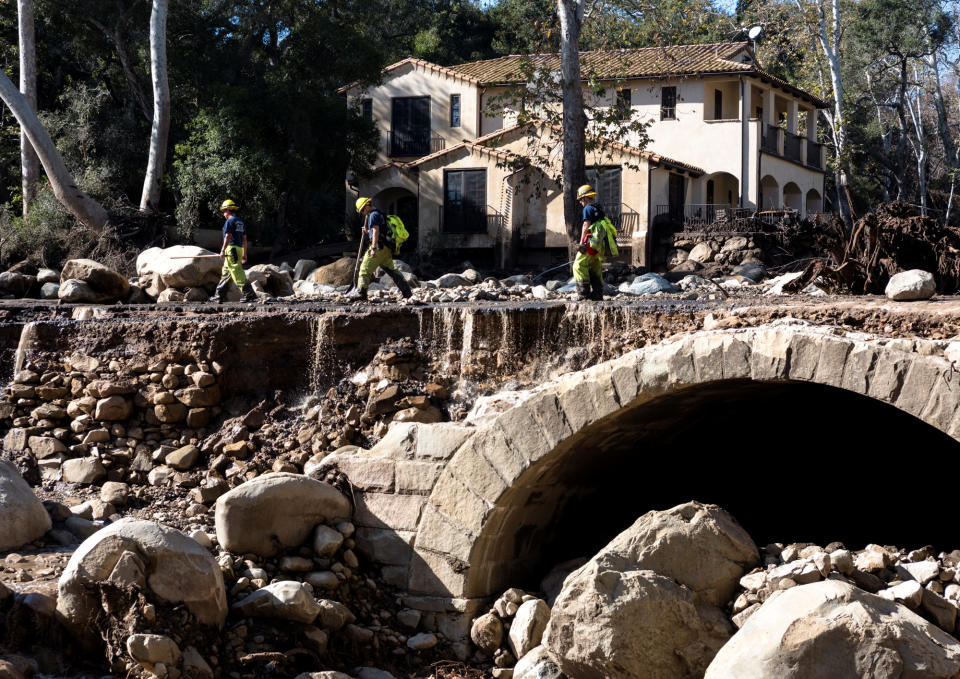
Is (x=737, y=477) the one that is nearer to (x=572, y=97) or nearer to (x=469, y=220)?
(x=572, y=97)

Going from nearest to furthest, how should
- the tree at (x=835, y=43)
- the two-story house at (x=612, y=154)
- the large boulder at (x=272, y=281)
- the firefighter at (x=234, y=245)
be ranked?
the firefighter at (x=234, y=245), the large boulder at (x=272, y=281), the tree at (x=835, y=43), the two-story house at (x=612, y=154)

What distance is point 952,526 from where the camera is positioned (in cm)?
1016

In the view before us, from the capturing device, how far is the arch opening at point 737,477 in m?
8.76

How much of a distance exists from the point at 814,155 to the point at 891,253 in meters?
22.6

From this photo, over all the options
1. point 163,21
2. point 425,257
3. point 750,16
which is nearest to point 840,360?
point 163,21

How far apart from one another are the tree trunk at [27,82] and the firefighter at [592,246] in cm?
1578

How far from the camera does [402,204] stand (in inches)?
1271

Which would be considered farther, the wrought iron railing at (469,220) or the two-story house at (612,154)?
the wrought iron railing at (469,220)

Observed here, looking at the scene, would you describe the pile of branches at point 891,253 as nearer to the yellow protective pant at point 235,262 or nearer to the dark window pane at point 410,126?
the yellow protective pant at point 235,262

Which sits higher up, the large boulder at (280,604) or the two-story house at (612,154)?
the two-story house at (612,154)

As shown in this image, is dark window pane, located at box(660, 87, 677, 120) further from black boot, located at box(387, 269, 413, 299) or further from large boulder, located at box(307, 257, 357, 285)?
black boot, located at box(387, 269, 413, 299)

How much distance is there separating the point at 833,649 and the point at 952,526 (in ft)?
15.1

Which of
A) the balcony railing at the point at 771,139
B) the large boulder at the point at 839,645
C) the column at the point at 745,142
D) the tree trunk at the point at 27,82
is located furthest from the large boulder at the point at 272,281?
the balcony railing at the point at 771,139

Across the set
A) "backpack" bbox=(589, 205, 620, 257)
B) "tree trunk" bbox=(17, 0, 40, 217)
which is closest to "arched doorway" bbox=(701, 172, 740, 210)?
"tree trunk" bbox=(17, 0, 40, 217)
